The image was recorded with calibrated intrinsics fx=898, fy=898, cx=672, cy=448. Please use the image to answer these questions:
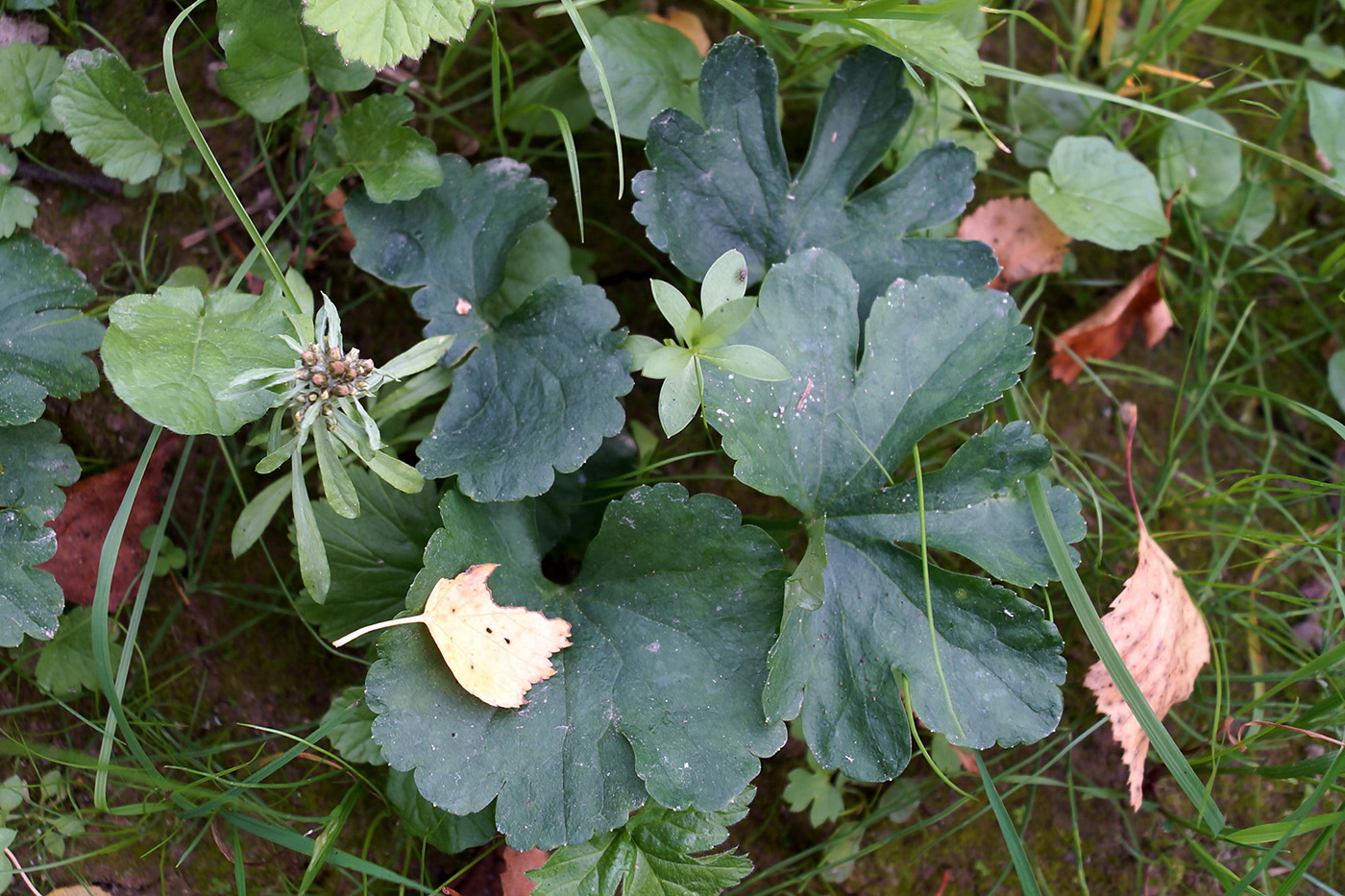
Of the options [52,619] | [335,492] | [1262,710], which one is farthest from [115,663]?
[1262,710]

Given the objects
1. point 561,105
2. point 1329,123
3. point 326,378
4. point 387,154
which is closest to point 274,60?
point 387,154

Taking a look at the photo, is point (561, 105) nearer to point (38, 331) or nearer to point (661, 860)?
point (38, 331)

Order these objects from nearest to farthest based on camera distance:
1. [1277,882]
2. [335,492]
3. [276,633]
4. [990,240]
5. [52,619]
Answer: [335,492], [52,619], [276,633], [1277,882], [990,240]

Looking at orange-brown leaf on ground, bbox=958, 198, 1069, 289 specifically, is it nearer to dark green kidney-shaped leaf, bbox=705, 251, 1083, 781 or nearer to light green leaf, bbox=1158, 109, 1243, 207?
light green leaf, bbox=1158, 109, 1243, 207

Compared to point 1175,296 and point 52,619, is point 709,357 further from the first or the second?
point 1175,296

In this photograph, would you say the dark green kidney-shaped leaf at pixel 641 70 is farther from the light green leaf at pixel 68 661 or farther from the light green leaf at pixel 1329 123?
the light green leaf at pixel 1329 123

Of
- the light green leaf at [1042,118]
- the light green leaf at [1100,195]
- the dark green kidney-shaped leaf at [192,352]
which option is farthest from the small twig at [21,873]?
the light green leaf at [1042,118]

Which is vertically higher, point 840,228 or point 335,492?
point 840,228

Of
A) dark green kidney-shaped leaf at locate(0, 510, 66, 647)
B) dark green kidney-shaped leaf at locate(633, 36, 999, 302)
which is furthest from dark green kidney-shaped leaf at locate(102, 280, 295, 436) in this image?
dark green kidney-shaped leaf at locate(633, 36, 999, 302)
